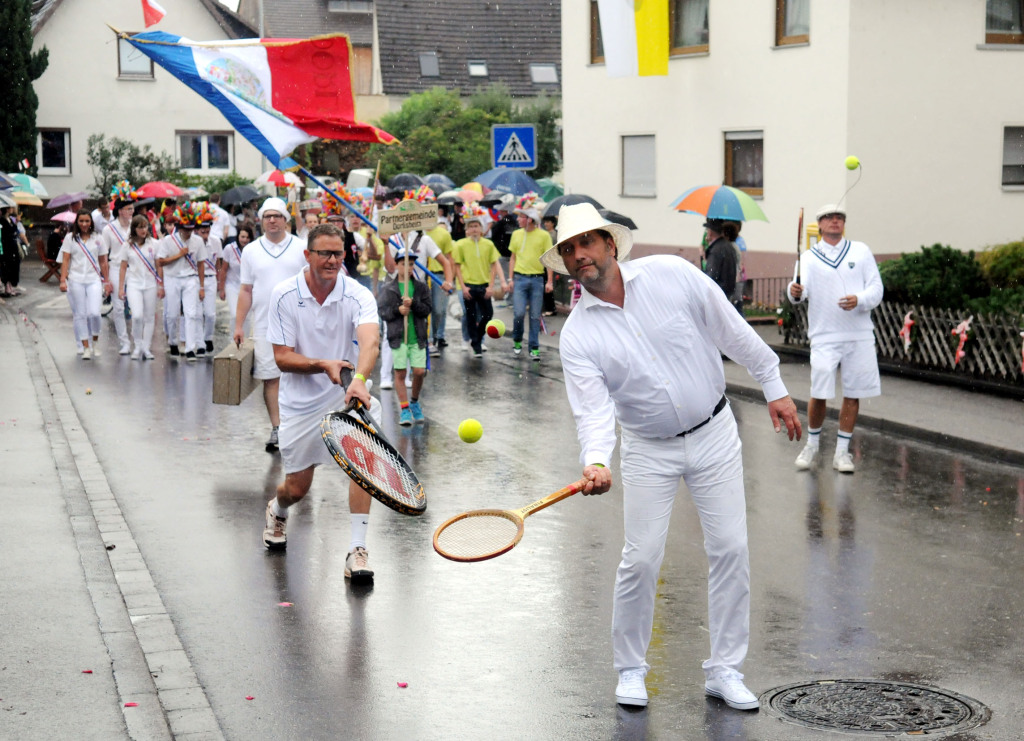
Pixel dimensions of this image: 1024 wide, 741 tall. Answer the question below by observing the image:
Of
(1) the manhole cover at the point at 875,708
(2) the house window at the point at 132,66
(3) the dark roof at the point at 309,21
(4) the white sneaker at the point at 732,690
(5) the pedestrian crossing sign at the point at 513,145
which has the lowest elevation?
(1) the manhole cover at the point at 875,708

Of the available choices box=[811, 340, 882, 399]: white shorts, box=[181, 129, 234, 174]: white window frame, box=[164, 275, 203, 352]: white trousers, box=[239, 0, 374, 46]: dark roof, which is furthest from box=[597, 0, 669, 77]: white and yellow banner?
box=[239, 0, 374, 46]: dark roof

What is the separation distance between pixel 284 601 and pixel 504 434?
5668mm

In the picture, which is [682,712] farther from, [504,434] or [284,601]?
[504,434]

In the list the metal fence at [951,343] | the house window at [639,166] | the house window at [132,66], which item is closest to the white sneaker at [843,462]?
the metal fence at [951,343]

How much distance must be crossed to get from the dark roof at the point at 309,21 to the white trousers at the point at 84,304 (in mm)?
42227

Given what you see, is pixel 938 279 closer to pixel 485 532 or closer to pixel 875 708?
pixel 875 708

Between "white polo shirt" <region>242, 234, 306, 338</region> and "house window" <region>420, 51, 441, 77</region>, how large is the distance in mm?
42035

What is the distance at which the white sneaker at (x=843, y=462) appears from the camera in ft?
35.7

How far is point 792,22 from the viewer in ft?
80.8

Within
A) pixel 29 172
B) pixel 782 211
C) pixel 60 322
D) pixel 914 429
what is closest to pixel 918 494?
pixel 914 429

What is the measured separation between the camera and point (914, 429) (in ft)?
41.5

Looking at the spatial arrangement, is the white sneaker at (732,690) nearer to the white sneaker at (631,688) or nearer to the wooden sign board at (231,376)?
the white sneaker at (631,688)

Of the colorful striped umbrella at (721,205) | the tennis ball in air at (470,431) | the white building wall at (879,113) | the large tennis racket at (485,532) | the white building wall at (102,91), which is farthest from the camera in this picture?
the white building wall at (102,91)

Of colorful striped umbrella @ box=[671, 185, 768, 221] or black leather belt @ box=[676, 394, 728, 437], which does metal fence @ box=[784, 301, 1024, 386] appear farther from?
black leather belt @ box=[676, 394, 728, 437]
